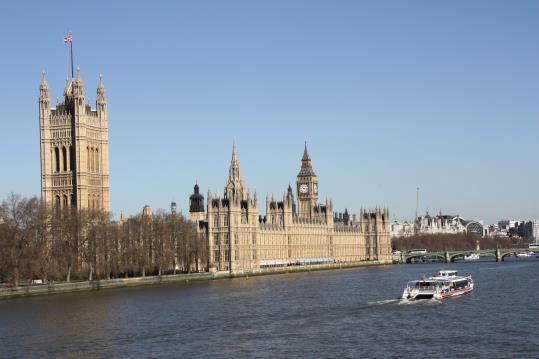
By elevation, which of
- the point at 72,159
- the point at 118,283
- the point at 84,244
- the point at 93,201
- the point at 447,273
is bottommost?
the point at 447,273

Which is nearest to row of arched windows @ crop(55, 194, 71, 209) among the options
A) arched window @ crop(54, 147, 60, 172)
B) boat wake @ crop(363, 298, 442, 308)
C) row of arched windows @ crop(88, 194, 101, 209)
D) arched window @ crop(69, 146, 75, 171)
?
row of arched windows @ crop(88, 194, 101, 209)

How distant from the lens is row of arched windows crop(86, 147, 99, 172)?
13562cm

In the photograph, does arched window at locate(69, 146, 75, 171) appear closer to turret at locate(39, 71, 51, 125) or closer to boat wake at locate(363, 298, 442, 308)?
turret at locate(39, 71, 51, 125)

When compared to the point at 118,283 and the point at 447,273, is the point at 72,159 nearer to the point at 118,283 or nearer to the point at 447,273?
the point at 118,283

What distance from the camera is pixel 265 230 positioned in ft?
518

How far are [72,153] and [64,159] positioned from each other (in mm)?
1520

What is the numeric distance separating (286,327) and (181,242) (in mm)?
68855

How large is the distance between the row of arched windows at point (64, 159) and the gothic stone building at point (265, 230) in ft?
70.2

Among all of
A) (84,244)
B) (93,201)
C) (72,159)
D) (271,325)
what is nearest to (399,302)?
(271,325)

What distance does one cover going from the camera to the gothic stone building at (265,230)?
144m

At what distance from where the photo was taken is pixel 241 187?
155750mm

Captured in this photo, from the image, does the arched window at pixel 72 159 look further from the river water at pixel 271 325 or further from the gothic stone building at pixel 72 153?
the river water at pixel 271 325

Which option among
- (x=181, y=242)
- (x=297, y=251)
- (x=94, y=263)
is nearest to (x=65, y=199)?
(x=181, y=242)

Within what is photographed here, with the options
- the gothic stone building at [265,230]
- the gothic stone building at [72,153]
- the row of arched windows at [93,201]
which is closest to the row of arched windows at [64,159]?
the gothic stone building at [72,153]
